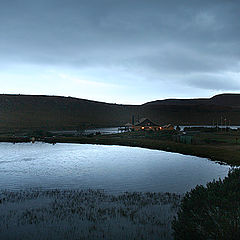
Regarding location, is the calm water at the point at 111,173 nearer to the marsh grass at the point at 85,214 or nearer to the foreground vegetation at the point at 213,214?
the marsh grass at the point at 85,214

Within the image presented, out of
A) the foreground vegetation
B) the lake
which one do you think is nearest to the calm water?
the lake

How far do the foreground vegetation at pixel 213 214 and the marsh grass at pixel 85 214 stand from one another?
2.55 m

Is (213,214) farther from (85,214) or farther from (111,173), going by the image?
(111,173)

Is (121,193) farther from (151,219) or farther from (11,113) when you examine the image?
(11,113)

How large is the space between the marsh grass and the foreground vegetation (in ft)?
8.36

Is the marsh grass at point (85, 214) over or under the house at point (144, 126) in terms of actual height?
under

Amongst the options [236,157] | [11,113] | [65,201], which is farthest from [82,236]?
[11,113]

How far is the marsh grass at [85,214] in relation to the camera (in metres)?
13.4

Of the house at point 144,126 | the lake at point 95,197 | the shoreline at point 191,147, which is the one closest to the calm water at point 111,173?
the lake at point 95,197

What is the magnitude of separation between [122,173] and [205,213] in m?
20.1

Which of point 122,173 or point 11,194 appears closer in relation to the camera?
point 11,194

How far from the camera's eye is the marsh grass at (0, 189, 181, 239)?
1344 cm

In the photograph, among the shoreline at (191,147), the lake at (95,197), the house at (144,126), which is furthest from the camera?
the house at (144,126)

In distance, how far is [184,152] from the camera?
4534 cm
